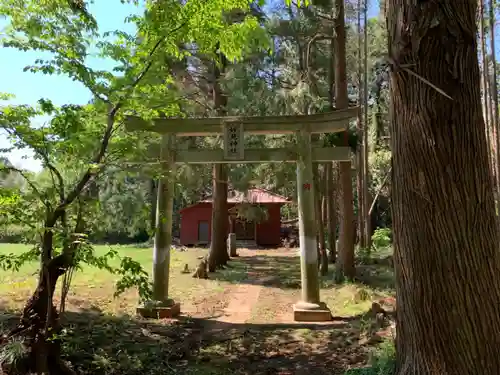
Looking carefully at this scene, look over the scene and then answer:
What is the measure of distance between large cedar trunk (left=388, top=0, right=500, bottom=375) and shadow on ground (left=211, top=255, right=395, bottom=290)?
8507 mm

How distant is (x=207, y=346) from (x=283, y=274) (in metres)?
8.00

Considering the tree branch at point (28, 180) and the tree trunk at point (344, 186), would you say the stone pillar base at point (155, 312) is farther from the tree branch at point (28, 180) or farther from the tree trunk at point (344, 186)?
the tree trunk at point (344, 186)

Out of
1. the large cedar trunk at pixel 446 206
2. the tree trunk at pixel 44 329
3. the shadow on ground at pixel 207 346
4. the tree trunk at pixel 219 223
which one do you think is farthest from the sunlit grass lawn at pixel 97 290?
the large cedar trunk at pixel 446 206

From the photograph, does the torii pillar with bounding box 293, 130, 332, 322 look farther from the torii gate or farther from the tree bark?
the tree bark

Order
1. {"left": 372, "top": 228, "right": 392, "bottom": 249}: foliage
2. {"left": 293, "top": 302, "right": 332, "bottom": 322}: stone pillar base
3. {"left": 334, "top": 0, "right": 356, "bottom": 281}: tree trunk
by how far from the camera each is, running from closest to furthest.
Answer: {"left": 293, "top": 302, "right": 332, "bottom": 322}: stone pillar base → {"left": 334, "top": 0, "right": 356, "bottom": 281}: tree trunk → {"left": 372, "top": 228, "right": 392, "bottom": 249}: foliage

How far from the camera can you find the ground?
518 centimetres

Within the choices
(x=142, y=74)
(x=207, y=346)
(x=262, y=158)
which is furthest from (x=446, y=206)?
(x=262, y=158)

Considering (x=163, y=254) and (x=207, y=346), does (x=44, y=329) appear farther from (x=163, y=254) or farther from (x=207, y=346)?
(x=163, y=254)

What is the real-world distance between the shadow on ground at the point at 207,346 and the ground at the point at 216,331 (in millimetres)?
13

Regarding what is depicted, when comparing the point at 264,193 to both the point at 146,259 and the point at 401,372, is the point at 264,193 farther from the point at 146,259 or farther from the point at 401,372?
the point at 401,372

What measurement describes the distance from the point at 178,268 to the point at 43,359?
1047cm

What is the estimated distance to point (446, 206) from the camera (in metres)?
2.45

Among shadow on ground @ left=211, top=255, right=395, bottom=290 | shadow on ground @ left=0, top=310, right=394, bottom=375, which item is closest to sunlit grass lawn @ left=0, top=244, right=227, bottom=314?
shadow on ground @ left=0, top=310, right=394, bottom=375

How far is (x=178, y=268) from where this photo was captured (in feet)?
48.0
